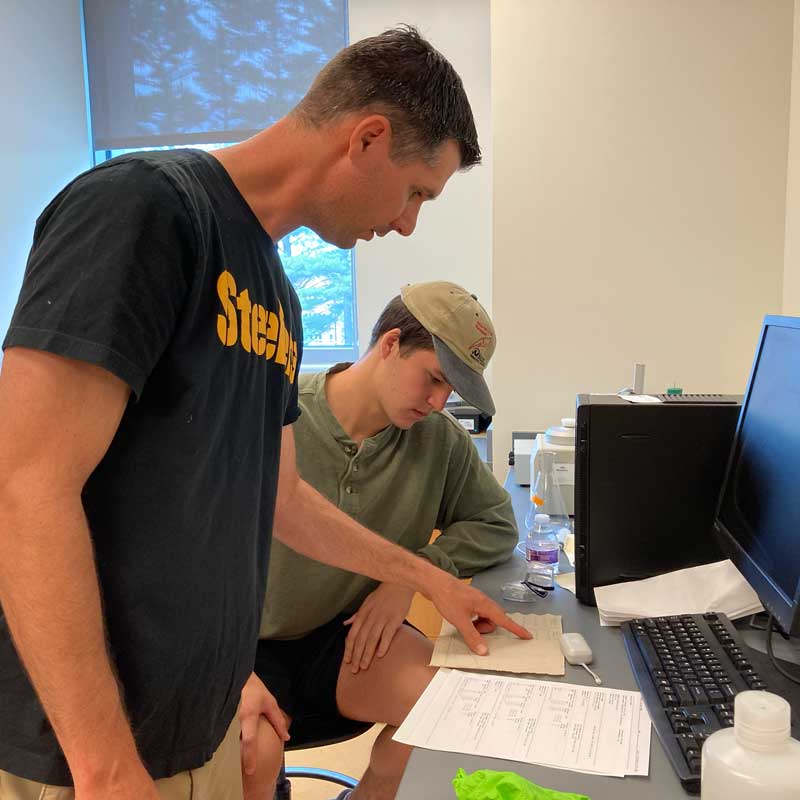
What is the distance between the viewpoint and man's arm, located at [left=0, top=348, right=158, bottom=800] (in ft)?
2.03

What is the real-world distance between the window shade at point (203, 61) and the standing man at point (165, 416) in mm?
2705

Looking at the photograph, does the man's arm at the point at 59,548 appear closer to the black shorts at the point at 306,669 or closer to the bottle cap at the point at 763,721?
the bottle cap at the point at 763,721

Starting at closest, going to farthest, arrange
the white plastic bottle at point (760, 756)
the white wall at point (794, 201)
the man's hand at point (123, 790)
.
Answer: the white plastic bottle at point (760, 756) → the man's hand at point (123, 790) → the white wall at point (794, 201)

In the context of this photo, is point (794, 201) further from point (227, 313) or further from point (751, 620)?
point (227, 313)

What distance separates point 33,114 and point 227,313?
3.16 m

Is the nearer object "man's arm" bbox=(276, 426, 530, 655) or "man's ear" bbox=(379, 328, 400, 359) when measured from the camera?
"man's arm" bbox=(276, 426, 530, 655)

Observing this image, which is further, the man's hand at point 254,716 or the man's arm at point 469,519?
the man's arm at point 469,519

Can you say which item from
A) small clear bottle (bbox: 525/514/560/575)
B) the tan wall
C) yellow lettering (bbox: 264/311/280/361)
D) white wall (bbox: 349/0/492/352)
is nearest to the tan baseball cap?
small clear bottle (bbox: 525/514/560/575)

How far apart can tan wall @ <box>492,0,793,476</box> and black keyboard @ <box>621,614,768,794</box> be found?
1571mm

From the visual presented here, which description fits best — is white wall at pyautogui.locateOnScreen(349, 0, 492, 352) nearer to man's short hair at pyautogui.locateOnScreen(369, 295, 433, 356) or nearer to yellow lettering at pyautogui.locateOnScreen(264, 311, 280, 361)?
man's short hair at pyautogui.locateOnScreen(369, 295, 433, 356)

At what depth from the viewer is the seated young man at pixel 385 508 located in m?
1.36

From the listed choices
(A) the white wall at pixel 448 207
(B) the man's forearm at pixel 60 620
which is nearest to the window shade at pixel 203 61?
(A) the white wall at pixel 448 207

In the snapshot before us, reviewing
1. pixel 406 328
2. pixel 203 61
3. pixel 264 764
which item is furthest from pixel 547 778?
pixel 203 61

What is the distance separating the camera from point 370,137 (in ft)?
2.95
